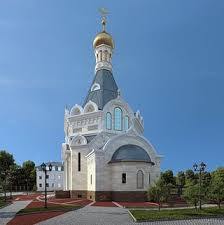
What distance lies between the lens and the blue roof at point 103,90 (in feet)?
148

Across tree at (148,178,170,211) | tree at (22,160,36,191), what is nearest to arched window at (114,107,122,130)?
tree at (148,178,170,211)

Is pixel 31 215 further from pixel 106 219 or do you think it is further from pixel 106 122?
pixel 106 122

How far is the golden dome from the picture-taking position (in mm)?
50625

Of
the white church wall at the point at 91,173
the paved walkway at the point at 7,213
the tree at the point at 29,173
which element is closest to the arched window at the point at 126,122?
the white church wall at the point at 91,173

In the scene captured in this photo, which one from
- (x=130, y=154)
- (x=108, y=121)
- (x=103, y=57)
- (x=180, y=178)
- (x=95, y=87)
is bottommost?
(x=180, y=178)

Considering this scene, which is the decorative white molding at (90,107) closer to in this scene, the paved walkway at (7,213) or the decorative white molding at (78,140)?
the decorative white molding at (78,140)

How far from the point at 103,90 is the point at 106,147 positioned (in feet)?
32.0

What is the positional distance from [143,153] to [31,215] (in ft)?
59.0

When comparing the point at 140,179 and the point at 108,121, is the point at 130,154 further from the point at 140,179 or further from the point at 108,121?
the point at 108,121

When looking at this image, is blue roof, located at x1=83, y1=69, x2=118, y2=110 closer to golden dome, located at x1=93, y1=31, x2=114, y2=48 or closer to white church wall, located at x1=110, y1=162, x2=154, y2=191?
golden dome, located at x1=93, y1=31, x2=114, y2=48

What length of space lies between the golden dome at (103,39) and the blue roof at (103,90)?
4.26 meters

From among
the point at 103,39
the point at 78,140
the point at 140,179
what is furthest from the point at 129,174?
the point at 103,39

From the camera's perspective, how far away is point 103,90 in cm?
4616

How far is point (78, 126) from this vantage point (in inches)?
1795
